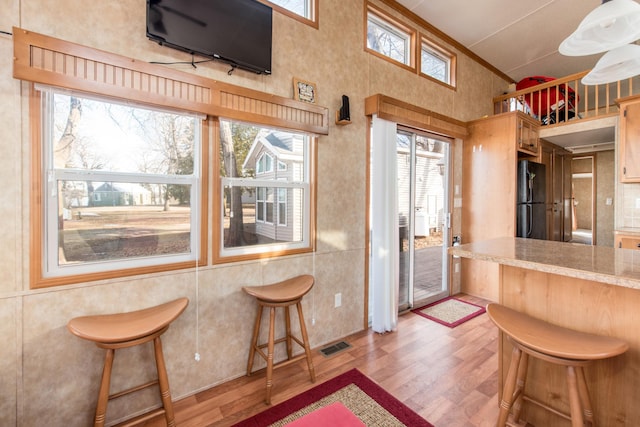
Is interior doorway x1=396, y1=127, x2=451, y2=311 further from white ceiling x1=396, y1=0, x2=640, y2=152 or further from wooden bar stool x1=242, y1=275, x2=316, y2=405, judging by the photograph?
wooden bar stool x1=242, y1=275, x2=316, y2=405

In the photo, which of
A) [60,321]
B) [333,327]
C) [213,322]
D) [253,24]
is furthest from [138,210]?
[333,327]

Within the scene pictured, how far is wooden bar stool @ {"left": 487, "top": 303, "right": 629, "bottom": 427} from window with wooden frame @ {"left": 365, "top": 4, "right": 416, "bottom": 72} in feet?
8.99

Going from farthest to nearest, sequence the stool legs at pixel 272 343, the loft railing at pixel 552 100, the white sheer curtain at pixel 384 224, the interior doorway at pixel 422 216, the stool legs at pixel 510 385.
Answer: the loft railing at pixel 552 100
the interior doorway at pixel 422 216
the white sheer curtain at pixel 384 224
the stool legs at pixel 272 343
the stool legs at pixel 510 385

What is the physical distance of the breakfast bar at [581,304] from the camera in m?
1.30

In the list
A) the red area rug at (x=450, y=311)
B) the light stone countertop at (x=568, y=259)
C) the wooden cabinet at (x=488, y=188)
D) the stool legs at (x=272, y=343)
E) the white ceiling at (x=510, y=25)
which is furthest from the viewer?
the wooden cabinet at (x=488, y=188)

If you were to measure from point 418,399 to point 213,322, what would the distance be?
5.04 ft

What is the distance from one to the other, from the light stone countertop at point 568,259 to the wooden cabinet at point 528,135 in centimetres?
233

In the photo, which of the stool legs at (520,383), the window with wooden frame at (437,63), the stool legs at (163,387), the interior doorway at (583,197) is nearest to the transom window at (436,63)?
the window with wooden frame at (437,63)

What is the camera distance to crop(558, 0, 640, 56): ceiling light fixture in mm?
1402

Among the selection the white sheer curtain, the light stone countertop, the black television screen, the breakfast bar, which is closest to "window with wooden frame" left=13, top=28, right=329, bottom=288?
the black television screen

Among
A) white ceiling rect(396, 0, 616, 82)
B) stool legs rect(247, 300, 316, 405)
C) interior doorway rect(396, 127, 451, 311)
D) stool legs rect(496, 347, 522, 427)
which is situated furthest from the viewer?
interior doorway rect(396, 127, 451, 311)

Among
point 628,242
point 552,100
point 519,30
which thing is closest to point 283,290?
point 628,242

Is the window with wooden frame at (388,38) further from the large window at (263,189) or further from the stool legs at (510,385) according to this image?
the stool legs at (510,385)

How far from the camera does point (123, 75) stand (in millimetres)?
1580
